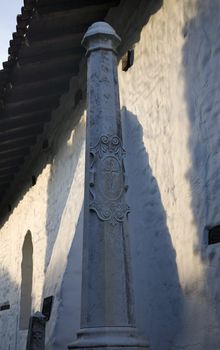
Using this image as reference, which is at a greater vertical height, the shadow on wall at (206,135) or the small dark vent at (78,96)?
the small dark vent at (78,96)

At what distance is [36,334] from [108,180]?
4.71ft

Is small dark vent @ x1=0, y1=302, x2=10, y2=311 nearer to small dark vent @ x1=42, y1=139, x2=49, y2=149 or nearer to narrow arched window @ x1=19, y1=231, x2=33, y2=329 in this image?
narrow arched window @ x1=19, y1=231, x2=33, y2=329

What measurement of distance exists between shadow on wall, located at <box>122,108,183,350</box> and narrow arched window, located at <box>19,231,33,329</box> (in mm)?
4150

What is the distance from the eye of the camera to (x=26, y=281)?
8141 millimetres

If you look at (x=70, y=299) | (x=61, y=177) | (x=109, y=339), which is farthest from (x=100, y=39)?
(x=61, y=177)

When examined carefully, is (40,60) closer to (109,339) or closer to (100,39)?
(100,39)

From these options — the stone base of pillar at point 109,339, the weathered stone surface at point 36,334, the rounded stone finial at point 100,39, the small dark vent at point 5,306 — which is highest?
the rounded stone finial at point 100,39

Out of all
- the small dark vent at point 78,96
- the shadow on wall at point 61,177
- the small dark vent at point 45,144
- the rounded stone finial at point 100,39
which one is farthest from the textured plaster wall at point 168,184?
the small dark vent at point 45,144

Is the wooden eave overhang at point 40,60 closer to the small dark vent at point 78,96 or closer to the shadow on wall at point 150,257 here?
the small dark vent at point 78,96

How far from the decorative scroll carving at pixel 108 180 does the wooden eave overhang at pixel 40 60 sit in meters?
1.86

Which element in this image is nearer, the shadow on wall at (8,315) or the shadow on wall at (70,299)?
the shadow on wall at (70,299)

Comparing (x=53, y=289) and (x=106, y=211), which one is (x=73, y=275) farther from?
(x=106, y=211)

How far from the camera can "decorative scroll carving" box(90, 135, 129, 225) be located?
3008 millimetres

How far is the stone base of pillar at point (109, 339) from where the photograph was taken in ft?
8.66
